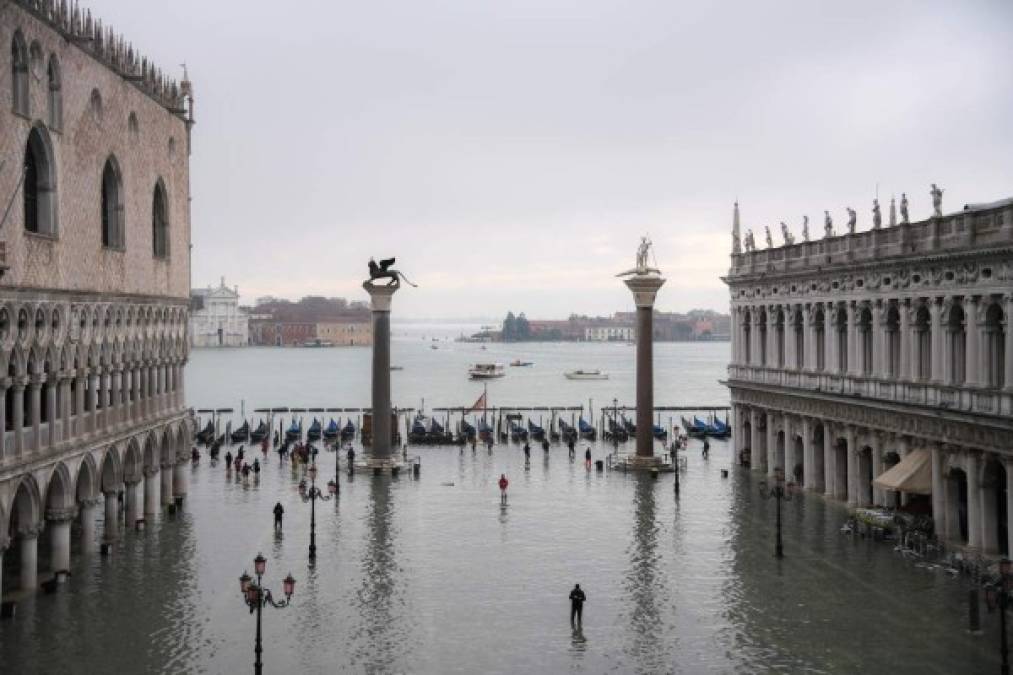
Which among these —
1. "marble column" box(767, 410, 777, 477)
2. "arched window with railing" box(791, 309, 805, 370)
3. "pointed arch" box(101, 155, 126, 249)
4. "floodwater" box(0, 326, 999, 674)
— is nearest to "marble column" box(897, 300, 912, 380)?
"floodwater" box(0, 326, 999, 674)

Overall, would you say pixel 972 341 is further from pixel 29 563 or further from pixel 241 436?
pixel 241 436

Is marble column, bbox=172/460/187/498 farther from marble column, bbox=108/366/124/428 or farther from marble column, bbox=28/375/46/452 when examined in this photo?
marble column, bbox=28/375/46/452

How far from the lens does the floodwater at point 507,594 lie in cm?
2417

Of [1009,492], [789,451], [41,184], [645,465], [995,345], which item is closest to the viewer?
[41,184]

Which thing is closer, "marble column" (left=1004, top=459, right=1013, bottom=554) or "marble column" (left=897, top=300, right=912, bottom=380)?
"marble column" (left=1004, top=459, right=1013, bottom=554)

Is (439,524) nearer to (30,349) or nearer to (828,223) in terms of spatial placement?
(30,349)

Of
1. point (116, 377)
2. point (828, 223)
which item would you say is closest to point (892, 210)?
point (828, 223)

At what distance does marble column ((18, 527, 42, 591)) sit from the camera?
28.5 metres

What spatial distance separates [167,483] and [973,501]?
90.8 feet

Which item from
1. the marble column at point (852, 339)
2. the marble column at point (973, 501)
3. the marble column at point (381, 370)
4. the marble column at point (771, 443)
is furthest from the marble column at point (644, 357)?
the marble column at point (973, 501)

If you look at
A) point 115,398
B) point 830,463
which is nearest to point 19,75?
point 115,398

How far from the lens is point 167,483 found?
42.3m

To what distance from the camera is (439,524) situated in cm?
4016

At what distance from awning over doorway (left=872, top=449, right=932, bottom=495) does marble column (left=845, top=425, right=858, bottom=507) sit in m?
5.07
